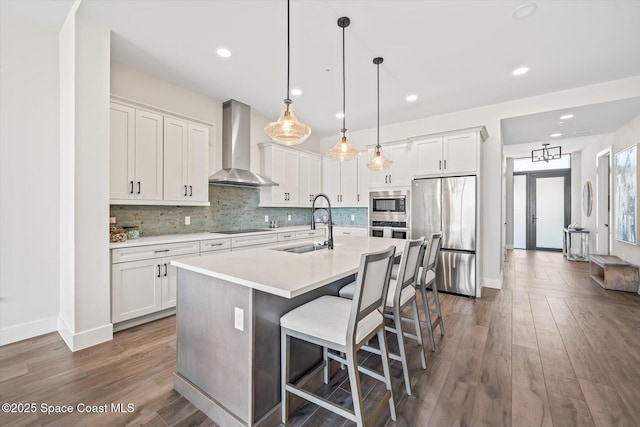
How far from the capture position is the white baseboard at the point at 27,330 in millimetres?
2500

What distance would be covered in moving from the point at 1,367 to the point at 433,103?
5572 mm

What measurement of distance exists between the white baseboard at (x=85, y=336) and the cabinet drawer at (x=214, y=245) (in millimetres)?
1162

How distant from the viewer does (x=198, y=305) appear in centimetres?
177

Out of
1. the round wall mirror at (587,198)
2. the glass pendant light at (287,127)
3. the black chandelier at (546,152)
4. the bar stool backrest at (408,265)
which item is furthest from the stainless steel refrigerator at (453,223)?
the round wall mirror at (587,198)

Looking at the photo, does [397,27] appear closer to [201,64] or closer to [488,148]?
[201,64]

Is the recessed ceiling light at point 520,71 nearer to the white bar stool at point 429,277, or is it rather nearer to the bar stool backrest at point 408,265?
the white bar stool at point 429,277

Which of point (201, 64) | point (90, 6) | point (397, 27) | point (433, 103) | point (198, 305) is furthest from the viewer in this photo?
point (433, 103)

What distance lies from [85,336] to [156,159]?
192cm

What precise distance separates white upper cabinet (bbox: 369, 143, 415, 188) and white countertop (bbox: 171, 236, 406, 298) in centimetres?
277

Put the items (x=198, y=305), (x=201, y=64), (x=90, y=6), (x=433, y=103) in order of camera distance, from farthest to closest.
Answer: (x=433, y=103) → (x=201, y=64) → (x=90, y=6) → (x=198, y=305)

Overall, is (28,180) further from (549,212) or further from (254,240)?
(549,212)

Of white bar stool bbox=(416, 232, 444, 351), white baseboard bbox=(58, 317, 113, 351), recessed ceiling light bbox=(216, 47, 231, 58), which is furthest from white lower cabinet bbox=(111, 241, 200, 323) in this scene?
white bar stool bbox=(416, 232, 444, 351)

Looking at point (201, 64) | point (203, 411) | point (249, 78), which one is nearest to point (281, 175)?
point (249, 78)

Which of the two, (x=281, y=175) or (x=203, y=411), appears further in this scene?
(x=281, y=175)
